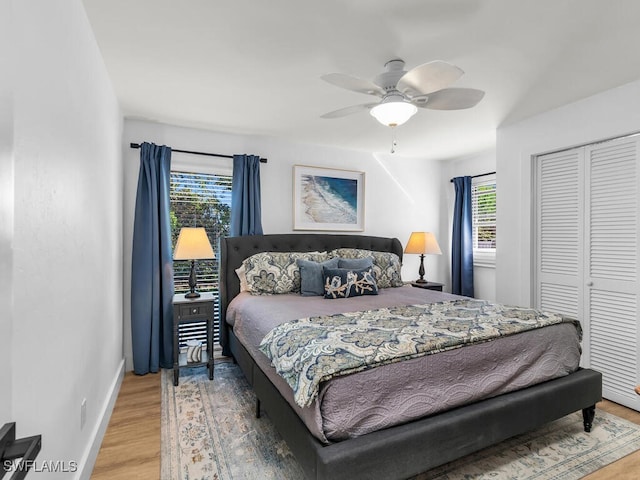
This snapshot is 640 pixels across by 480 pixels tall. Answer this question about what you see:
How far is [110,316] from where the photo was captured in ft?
8.68

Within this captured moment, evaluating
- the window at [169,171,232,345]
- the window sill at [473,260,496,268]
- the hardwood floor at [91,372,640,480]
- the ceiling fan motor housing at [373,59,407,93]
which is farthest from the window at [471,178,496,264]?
the window at [169,171,232,345]

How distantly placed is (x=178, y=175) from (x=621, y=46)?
12.6ft

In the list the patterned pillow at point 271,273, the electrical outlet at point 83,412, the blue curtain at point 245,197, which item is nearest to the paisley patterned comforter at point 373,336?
the electrical outlet at point 83,412

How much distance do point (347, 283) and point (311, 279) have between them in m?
0.35

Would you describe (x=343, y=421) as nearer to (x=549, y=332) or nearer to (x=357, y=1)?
(x=549, y=332)

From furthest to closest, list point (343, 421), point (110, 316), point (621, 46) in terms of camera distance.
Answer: point (110, 316) < point (621, 46) < point (343, 421)

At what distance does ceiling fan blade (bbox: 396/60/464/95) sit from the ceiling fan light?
0.10m

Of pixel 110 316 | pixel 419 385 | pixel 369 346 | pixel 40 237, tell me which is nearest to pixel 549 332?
pixel 419 385

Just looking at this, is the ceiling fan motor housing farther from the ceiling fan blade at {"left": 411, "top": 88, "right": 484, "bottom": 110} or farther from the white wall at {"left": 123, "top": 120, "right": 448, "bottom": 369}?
the white wall at {"left": 123, "top": 120, "right": 448, "bottom": 369}

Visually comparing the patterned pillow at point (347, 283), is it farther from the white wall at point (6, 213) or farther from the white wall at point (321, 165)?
the white wall at point (6, 213)

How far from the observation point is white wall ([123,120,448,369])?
3.50 metres

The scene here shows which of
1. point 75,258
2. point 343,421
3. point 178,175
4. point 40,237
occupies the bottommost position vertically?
point 343,421

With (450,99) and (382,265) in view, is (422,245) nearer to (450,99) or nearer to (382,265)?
(382,265)

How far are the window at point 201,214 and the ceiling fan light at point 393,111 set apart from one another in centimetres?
221
